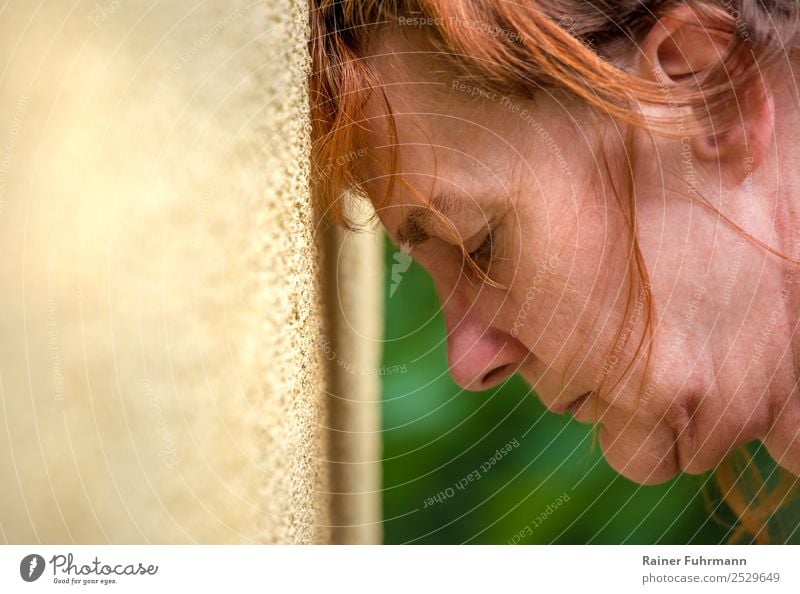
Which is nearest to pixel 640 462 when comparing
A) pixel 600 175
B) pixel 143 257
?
pixel 600 175

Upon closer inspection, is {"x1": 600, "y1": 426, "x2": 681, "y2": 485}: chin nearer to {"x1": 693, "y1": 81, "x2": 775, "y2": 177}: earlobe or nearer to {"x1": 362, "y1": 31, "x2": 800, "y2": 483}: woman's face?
{"x1": 362, "y1": 31, "x2": 800, "y2": 483}: woman's face

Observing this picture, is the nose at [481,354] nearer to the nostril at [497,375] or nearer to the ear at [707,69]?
the nostril at [497,375]

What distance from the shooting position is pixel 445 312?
39cm

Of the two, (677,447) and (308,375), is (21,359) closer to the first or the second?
(308,375)

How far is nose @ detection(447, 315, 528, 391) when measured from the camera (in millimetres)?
388

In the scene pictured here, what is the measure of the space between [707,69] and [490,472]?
0.77 ft

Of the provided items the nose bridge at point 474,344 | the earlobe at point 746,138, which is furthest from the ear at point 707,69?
the nose bridge at point 474,344

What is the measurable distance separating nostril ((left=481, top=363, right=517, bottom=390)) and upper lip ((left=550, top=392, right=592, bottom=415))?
0.11 feet

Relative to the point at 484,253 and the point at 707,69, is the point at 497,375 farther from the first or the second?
the point at 707,69

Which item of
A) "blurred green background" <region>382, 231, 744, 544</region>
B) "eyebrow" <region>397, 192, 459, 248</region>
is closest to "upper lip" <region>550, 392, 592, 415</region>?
"blurred green background" <region>382, 231, 744, 544</region>

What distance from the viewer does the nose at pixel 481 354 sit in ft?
1.27
